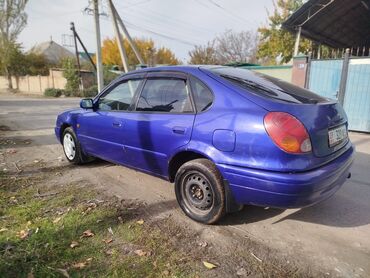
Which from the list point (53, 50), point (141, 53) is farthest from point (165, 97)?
point (53, 50)

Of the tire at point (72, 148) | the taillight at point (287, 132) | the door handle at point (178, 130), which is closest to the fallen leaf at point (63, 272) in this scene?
the door handle at point (178, 130)

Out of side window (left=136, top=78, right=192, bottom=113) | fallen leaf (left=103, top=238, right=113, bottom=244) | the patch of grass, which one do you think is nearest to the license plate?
side window (left=136, top=78, right=192, bottom=113)

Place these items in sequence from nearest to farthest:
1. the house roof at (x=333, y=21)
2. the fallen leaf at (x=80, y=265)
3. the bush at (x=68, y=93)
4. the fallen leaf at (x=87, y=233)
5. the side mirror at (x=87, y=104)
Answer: the fallen leaf at (x=80, y=265) → the fallen leaf at (x=87, y=233) → the side mirror at (x=87, y=104) → the house roof at (x=333, y=21) → the bush at (x=68, y=93)

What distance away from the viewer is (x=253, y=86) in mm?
3143

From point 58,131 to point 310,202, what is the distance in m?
4.55

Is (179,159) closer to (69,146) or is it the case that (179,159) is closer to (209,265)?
(209,265)

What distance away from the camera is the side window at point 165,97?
3.38m

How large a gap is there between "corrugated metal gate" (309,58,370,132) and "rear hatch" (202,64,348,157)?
265 inches

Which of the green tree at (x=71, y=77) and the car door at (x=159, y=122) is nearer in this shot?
the car door at (x=159, y=122)

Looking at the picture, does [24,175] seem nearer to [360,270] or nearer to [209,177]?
[209,177]

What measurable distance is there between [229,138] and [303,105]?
2.45 feet

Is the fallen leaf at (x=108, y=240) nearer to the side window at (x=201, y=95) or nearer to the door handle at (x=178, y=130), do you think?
the door handle at (x=178, y=130)

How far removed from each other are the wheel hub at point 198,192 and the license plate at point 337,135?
4.21ft

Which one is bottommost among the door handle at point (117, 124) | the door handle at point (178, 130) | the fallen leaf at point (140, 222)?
the fallen leaf at point (140, 222)
